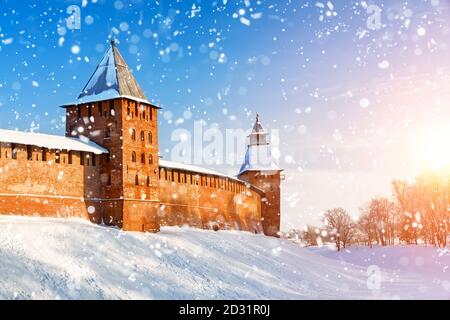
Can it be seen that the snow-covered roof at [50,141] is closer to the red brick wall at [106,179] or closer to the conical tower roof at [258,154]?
the red brick wall at [106,179]

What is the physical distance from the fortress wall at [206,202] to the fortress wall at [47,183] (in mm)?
4778

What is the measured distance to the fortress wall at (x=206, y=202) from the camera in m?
27.3

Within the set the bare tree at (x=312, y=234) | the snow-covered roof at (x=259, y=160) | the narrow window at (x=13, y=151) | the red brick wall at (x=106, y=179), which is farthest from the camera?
the bare tree at (x=312, y=234)

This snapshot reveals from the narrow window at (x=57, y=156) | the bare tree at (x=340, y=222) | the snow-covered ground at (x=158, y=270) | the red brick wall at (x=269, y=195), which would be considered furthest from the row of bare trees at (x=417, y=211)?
the narrow window at (x=57, y=156)

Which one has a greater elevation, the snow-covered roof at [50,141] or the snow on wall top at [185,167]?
the snow-covered roof at [50,141]

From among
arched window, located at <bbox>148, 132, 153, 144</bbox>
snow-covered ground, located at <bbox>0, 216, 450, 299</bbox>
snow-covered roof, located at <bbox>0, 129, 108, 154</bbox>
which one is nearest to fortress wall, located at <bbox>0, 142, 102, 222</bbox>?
snow-covered roof, located at <bbox>0, 129, 108, 154</bbox>

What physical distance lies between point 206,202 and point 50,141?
1143 centimetres

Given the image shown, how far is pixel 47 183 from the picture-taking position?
68.2 ft

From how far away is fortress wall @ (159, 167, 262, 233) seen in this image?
27.3m

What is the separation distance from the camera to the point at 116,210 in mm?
22703

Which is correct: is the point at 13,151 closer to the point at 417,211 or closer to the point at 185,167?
the point at 185,167

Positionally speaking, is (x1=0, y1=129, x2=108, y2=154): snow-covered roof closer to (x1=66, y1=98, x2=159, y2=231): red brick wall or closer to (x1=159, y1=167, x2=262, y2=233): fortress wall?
(x1=66, y1=98, x2=159, y2=231): red brick wall

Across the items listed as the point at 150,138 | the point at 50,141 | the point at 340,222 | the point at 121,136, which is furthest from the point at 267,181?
the point at 340,222

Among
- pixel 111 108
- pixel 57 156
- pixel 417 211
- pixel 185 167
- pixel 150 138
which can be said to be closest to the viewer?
pixel 57 156
